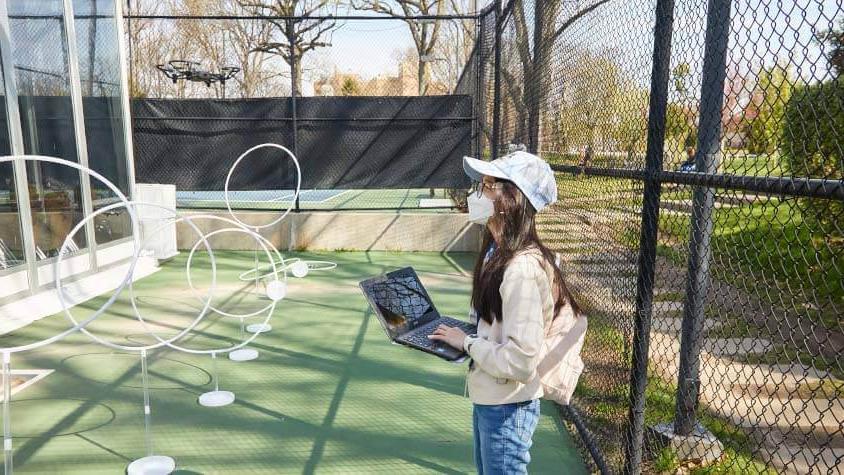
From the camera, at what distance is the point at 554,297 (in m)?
1.93

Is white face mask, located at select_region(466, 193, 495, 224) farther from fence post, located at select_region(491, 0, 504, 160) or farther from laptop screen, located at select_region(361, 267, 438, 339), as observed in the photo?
fence post, located at select_region(491, 0, 504, 160)

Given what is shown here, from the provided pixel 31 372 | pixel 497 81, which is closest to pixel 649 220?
pixel 31 372

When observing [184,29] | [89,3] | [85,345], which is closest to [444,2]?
[184,29]

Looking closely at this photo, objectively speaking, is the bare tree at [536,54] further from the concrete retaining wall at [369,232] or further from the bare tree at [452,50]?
the bare tree at [452,50]

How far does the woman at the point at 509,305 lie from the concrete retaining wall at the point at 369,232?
710cm

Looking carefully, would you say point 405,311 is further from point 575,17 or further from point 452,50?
point 452,50

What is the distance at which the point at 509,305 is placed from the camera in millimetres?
1738

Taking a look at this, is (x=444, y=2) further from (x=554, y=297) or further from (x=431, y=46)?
(x=554, y=297)

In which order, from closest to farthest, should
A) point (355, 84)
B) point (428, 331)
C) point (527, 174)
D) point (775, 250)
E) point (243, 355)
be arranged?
point (527, 174) → point (428, 331) → point (243, 355) → point (775, 250) → point (355, 84)

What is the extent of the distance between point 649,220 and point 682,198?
0.89 meters

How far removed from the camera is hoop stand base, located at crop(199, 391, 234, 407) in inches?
150

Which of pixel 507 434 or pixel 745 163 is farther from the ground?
pixel 745 163

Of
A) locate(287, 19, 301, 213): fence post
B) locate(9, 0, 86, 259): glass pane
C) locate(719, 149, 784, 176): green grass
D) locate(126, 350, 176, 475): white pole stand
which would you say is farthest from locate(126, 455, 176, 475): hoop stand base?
locate(287, 19, 301, 213): fence post

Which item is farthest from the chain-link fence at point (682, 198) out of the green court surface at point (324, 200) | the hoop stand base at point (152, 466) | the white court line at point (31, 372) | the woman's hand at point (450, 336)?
the green court surface at point (324, 200)
